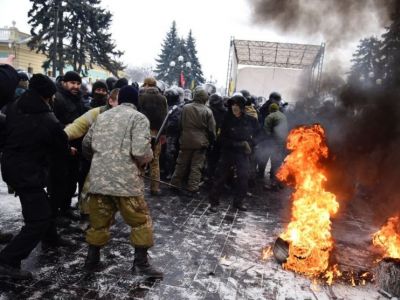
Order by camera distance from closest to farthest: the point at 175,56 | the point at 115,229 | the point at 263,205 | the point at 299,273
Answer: the point at 299,273 < the point at 115,229 < the point at 263,205 < the point at 175,56

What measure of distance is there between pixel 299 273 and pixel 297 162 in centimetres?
205

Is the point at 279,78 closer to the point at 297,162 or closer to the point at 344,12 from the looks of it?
the point at 344,12

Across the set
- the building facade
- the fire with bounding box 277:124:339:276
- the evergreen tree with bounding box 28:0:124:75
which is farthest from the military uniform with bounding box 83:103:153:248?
the building facade

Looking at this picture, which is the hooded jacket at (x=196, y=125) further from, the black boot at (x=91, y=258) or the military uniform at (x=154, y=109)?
the black boot at (x=91, y=258)

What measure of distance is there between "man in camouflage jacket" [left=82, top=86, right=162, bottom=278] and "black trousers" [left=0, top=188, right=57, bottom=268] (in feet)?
1.61

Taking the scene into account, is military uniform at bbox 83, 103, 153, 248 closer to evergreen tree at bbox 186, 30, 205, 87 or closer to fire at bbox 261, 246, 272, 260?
fire at bbox 261, 246, 272, 260

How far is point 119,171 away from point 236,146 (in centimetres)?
343

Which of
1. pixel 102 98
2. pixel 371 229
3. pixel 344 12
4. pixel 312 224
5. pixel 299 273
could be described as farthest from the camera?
pixel 344 12

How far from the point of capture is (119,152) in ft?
12.6

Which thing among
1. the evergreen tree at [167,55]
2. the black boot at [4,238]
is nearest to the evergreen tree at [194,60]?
the evergreen tree at [167,55]

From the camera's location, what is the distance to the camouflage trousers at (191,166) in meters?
7.61

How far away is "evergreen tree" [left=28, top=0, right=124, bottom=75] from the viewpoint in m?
23.2

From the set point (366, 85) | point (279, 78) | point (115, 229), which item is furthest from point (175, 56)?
point (115, 229)

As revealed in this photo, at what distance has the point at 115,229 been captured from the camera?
17.8ft
